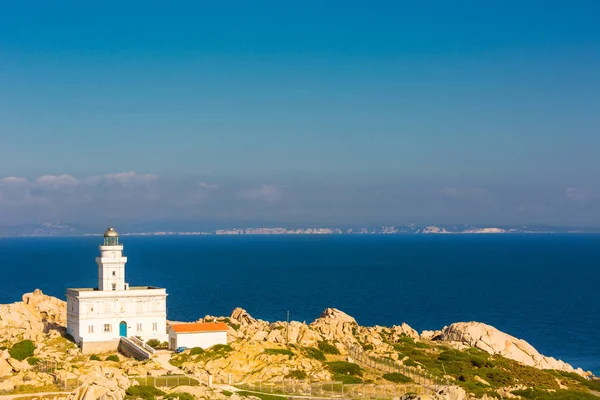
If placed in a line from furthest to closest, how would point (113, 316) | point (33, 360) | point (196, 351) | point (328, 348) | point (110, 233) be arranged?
1. point (110, 233)
2. point (113, 316)
3. point (328, 348)
4. point (196, 351)
5. point (33, 360)

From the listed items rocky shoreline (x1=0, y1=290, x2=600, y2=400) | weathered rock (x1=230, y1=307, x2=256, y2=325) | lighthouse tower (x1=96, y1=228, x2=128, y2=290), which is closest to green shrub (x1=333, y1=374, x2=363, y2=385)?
A: rocky shoreline (x1=0, y1=290, x2=600, y2=400)

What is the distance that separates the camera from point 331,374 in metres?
46.5

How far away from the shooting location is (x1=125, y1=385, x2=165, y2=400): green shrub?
1485 inches

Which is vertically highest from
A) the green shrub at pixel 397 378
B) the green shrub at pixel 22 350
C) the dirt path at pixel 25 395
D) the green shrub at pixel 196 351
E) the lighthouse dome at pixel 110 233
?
the lighthouse dome at pixel 110 233

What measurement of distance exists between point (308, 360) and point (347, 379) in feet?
14.6

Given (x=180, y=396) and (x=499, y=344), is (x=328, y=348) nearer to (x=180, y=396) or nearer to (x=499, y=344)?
(x=180, y=396)

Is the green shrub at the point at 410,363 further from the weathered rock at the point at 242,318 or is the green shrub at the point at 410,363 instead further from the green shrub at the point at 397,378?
the weathered rock at the point at 242,318

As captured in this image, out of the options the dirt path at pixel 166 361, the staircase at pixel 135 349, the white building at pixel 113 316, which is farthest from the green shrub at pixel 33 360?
the dirt path at pixel 166 361

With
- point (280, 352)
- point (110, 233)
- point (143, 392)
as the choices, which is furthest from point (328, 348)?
point (110, 233)

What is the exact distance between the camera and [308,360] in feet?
162

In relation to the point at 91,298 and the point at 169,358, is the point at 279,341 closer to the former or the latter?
the point at 169,358

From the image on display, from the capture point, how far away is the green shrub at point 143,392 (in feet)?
124

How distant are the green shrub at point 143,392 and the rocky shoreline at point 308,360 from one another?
1.45 ft

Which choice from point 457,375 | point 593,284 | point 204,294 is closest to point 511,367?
point 457,375
